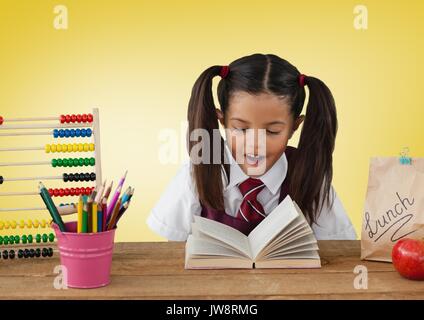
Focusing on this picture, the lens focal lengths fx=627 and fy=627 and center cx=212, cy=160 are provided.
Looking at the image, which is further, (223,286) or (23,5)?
(23,5)

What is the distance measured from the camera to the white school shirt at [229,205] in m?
2.44

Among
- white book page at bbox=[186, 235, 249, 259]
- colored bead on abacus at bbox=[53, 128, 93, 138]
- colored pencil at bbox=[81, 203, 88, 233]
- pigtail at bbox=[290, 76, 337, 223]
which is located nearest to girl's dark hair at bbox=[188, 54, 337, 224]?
pigtail at bbox=[290, 76, 337, 223]

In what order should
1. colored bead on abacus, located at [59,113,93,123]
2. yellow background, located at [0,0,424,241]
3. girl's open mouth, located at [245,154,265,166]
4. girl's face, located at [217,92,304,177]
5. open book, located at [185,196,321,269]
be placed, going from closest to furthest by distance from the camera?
open book, located at [185,196,321,269] → colored bead on abacus, located at [59,113,93,123] → girl's face, located at [217,92,304,177] → girl's open mouth, located at [245,154,265,166] → yellow background, located at [0,0,424,241]

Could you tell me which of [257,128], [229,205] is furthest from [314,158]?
[229,205]

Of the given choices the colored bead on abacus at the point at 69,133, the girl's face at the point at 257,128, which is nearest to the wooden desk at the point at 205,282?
the colored bead on abacus at the point at 69,133

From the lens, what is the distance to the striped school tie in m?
2.39

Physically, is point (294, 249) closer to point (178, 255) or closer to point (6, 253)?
point (178, 255)

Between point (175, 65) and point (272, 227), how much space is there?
1.52m

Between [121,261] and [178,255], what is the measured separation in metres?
0.18

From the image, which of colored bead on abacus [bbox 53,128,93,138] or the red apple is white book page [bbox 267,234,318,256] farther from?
colored bead on abacus [bbox 53,128,93,138]

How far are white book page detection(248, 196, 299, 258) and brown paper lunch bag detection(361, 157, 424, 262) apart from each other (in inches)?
9.3

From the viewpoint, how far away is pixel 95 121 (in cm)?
209

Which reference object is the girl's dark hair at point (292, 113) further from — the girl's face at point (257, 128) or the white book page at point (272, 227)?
the white book page at point (272, 227)
